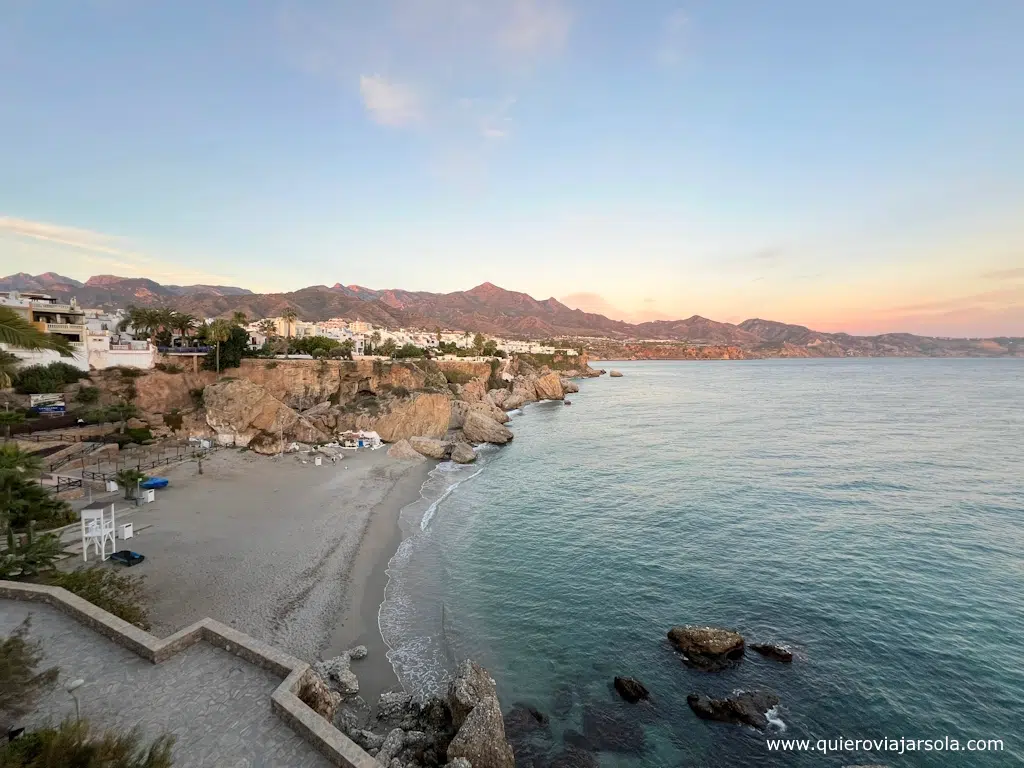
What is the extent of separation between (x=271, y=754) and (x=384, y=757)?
10.6 ft

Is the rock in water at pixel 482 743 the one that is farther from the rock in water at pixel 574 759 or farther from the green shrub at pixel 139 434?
the green shrub at pixel 139 434

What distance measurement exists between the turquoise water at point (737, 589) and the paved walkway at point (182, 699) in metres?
6.00

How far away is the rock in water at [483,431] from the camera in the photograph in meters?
52.9

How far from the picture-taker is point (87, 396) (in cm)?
4000

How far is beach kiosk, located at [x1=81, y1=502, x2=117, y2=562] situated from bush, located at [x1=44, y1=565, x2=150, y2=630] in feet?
9.51

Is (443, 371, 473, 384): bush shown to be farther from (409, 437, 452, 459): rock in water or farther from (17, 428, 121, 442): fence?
(17, 428, 121, 442): fence

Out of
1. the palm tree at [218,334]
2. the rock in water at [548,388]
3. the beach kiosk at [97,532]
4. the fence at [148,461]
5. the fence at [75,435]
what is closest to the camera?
the beach kiosk at [97,532]

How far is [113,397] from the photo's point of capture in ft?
137

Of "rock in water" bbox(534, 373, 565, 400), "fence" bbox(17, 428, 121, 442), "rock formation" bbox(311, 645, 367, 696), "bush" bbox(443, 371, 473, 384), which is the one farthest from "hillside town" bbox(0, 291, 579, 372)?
"rock in water" bbox(534, 373, 565, 400)

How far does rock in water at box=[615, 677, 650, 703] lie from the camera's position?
13938 millimetres

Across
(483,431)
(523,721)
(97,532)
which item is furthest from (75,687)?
(483,431)

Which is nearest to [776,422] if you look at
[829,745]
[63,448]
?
[829,745]

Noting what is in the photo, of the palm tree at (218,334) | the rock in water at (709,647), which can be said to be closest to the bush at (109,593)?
the rock in water at (709,647)

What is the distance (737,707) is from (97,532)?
2392 cm
